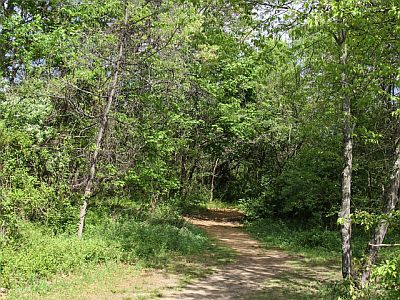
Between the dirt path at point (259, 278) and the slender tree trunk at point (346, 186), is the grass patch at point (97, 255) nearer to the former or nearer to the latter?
the dirt path at point (259, 278)

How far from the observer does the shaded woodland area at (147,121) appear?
6961 mm

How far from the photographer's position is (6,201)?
9.02 metres

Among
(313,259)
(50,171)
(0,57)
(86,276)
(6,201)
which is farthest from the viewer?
(0,57)

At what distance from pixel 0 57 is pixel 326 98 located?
35.9 ft

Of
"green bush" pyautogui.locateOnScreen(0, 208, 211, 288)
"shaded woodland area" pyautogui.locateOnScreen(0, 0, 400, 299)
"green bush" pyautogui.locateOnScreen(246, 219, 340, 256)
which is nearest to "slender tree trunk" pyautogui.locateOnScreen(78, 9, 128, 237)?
"shaded woodland area" pyautogui.locateOnScreen(0, 0, 400, 299)

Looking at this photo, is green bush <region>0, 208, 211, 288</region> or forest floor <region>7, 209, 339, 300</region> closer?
forest floor <region>7, 209, 339, 300</region>

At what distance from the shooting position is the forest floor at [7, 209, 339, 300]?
24.4 ft

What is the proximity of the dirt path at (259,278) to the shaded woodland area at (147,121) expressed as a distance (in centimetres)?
127

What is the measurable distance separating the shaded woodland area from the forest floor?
604 mm

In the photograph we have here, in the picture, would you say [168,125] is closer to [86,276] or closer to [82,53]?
[82,53]

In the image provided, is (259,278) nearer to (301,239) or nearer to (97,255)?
(97,255)

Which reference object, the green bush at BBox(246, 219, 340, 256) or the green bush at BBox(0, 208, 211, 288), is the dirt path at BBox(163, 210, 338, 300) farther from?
the green bush at BBox(0, 208, 211, 288)

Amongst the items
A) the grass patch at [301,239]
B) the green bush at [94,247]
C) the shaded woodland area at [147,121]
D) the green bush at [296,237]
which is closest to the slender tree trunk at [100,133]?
the shaded woodland area at [147,121]

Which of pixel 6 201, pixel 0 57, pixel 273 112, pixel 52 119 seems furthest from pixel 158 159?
pixel 273 112
